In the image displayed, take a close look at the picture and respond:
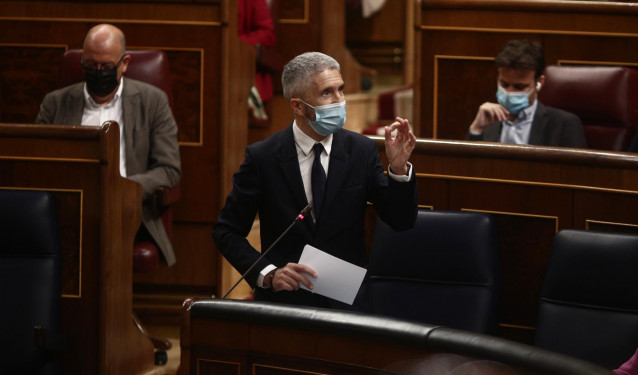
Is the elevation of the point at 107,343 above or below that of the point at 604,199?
below

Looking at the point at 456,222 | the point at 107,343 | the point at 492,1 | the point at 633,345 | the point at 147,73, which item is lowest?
the point at 107,343

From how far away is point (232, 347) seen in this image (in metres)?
1.16

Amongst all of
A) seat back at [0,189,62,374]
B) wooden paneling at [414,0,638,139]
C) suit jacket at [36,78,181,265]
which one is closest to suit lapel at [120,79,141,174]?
suit jacket at [36,78,181,265]

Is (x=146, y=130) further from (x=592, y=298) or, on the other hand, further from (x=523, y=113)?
(x=592, y=298)

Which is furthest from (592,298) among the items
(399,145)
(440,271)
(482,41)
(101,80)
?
(101,80)

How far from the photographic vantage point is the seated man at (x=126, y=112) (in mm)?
2148

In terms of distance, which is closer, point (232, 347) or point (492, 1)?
point (232, 347)

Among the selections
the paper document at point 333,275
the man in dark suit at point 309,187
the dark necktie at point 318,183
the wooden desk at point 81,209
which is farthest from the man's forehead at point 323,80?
the wooden desk at point 81,209

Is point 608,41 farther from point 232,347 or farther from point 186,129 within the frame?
point 232,347

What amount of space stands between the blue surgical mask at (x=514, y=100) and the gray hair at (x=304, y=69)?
0.72 meters

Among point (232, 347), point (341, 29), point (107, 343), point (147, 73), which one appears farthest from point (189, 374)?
point (341, 29)

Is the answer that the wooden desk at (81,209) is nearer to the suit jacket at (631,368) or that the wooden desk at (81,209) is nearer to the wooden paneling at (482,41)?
the wooden paneling at (482,41)

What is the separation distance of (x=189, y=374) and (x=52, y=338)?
0.62 metres

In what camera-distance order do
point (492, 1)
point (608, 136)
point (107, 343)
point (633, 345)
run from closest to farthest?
point (633, 345) → point (107, 343) → point (608, 136) → point (492, 1)
